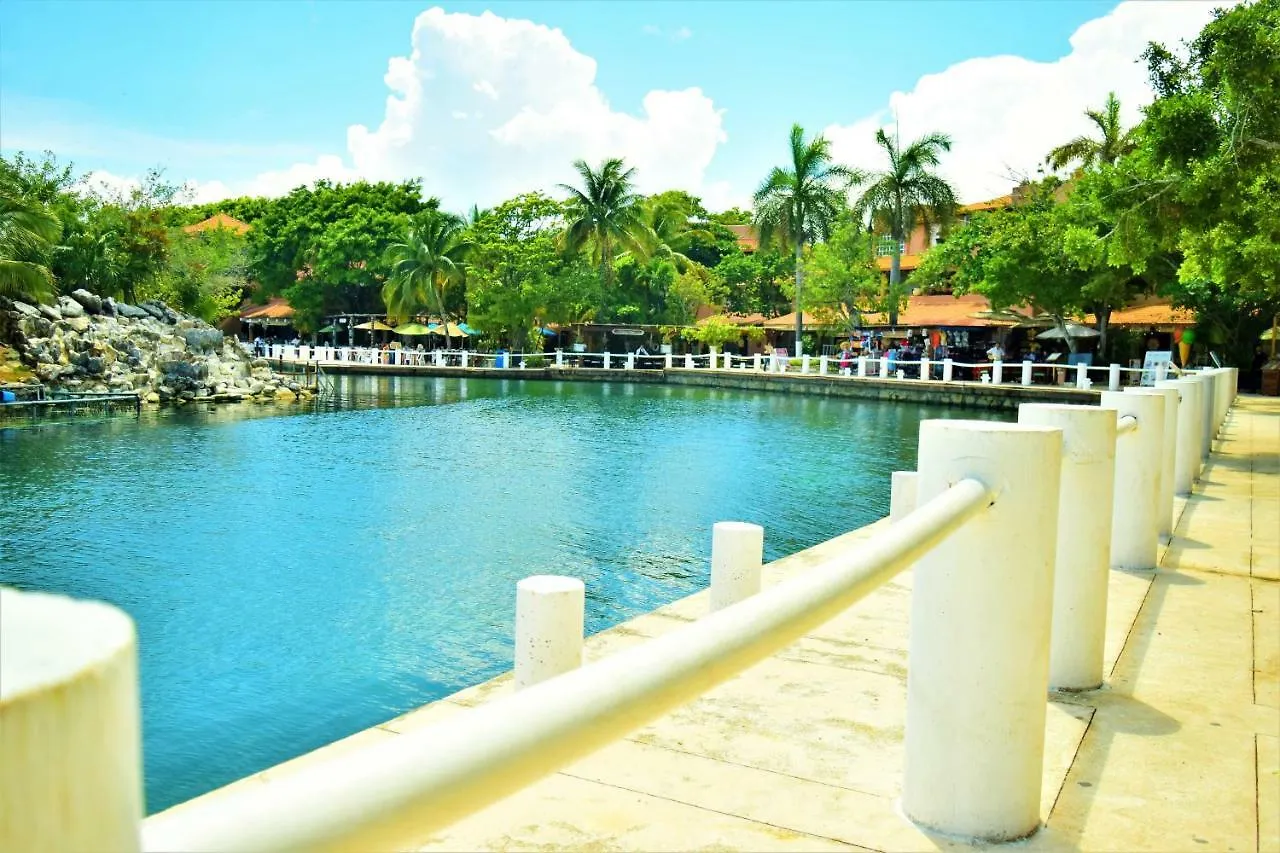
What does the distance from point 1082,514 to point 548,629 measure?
2.11 metres

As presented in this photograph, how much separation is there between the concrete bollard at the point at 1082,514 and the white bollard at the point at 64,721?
338cm

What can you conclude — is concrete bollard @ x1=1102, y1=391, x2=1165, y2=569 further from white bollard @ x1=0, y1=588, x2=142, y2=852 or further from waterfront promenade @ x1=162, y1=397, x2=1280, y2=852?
white bollard @ x1=0, y1=588, x2=142, y2=852

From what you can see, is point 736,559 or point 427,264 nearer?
point 736,559

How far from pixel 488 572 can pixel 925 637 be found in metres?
8.68

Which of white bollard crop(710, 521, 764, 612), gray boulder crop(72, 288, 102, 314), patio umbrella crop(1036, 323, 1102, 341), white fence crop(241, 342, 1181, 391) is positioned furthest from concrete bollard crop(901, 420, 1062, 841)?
gray boulder crop(72, 288, 102, 314)

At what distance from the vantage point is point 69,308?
111 feet

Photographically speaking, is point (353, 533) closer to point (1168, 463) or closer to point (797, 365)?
point (1168, 463)

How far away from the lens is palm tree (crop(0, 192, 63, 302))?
95.7 ft

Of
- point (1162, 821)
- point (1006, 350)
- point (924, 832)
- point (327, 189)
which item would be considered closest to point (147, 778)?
point (924, 832)

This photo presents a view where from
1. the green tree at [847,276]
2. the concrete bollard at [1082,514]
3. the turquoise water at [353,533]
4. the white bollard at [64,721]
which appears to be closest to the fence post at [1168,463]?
the concrete bollard at [1082,514]

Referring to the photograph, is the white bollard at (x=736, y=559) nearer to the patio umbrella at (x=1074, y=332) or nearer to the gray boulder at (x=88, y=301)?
the patio umbrella at (x=1074, y=332)

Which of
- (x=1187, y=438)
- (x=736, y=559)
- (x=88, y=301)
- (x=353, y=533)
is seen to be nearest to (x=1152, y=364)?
(x=1187, y=438)

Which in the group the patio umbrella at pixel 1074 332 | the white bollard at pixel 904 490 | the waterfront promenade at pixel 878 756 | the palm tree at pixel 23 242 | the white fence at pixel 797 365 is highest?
the palm tree at pixel 23 242

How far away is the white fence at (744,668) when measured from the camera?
60cm
